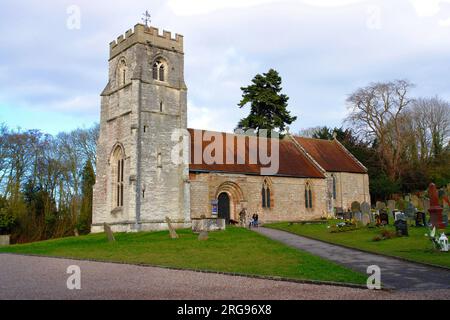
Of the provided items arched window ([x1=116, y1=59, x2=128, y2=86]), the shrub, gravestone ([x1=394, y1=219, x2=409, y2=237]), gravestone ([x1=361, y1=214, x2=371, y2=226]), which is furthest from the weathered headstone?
the shrub

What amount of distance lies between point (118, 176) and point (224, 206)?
321 inches

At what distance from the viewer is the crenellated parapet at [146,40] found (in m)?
30.3

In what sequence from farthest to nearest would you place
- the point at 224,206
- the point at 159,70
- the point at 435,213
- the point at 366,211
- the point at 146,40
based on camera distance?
the point at 224,206 < the point at 159,70 < the point at 146,40 < the point at 366,211 < the point at 435,213

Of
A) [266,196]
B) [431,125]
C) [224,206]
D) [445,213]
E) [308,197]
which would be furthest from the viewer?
[431,125]

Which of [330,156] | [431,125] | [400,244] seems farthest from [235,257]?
[431,125]

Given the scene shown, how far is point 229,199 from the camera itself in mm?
31797

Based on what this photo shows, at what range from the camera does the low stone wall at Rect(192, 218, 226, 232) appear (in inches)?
986

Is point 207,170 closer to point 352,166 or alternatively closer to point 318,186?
point 318,186

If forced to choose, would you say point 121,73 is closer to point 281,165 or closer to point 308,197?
point 281,165

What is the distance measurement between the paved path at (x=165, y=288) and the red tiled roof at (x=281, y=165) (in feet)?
63.1

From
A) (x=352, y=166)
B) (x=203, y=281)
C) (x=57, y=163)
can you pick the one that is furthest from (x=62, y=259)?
(x=352, y=166)

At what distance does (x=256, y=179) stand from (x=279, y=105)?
17.2 meters

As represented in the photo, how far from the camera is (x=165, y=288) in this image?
881 centimetres

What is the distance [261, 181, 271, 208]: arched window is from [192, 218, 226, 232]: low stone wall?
8079 mm
